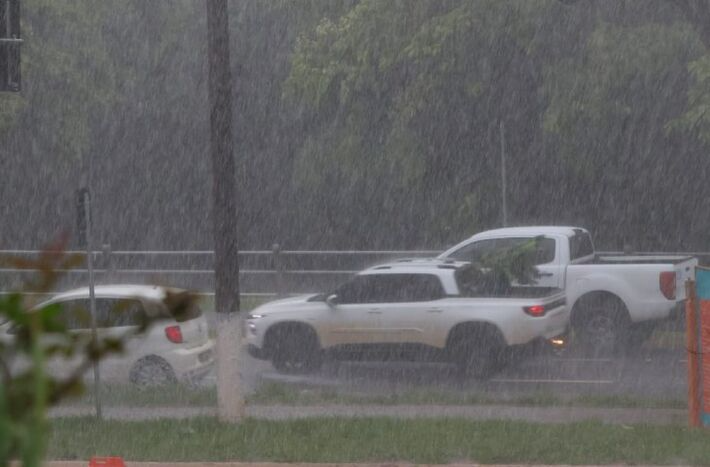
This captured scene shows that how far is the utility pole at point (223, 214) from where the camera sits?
10.8 m

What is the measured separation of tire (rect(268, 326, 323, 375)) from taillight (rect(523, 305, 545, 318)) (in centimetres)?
296

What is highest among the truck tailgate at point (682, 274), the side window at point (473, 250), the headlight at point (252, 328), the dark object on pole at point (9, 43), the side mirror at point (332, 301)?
the dark object on pole at point (9, 43)

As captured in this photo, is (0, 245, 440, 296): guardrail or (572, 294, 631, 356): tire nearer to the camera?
(572, 294, 631, 356): tire

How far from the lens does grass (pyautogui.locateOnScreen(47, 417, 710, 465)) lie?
927 centimetres

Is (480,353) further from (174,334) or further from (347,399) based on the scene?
(174,334)

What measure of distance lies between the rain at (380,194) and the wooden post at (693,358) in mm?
84

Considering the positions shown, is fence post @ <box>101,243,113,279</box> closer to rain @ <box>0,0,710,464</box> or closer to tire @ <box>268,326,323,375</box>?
rain @ <box>0,0,710,464</box>

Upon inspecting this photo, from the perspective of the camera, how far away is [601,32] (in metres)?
19.9

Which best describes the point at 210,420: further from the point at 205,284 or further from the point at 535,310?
the point at 205,284

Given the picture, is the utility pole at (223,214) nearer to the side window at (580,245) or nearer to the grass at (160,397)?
the grass at (160,397)

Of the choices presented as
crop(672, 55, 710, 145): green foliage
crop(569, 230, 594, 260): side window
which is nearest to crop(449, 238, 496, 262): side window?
crop(569, 230, 594, 260): side window

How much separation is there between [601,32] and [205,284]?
1153cm

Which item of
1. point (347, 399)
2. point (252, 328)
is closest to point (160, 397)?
point (347, 399)

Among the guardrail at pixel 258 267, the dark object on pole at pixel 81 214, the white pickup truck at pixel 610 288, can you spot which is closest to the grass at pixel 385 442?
the dark object on pole at pixel 81 214
